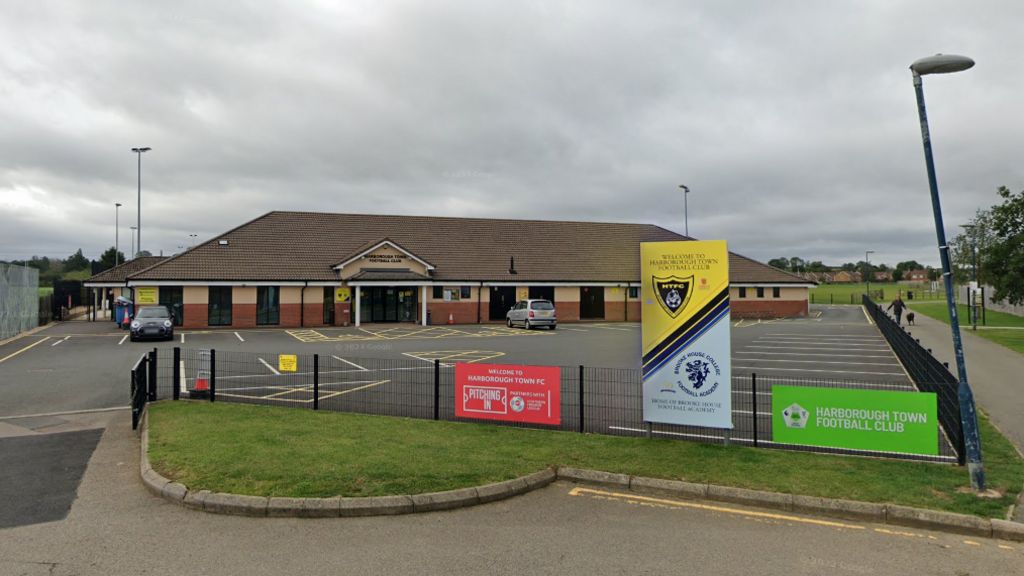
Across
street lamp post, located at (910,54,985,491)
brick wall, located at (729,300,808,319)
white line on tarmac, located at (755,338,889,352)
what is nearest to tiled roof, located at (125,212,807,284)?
brick wall, located at (729,300,808,319)

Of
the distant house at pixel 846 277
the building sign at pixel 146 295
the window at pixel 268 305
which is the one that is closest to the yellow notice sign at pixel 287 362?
the window at pixel 268 305

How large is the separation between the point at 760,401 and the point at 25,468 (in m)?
11.9

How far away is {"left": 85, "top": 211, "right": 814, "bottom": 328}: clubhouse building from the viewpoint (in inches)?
1401

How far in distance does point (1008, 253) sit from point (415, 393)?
26.7 meters

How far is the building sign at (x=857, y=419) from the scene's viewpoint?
7.32 metres

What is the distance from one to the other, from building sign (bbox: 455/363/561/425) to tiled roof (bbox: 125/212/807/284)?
29548mm

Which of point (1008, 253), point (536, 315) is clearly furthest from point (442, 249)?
point (1008, 253)

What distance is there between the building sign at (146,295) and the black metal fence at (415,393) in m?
20.0

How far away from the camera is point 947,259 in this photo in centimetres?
668

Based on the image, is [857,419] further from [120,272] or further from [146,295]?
[120,272]

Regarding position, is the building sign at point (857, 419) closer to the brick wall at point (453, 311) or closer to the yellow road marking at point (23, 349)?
the yellow road marking at point (23, 349)

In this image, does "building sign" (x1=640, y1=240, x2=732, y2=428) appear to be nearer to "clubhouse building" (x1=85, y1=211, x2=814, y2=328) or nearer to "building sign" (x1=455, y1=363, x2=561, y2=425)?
"building sign" (x1=455, y1=363, x2=561, y2=425)

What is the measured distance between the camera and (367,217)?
45781 mm

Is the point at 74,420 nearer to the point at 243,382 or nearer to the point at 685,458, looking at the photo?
the point at 243,382
